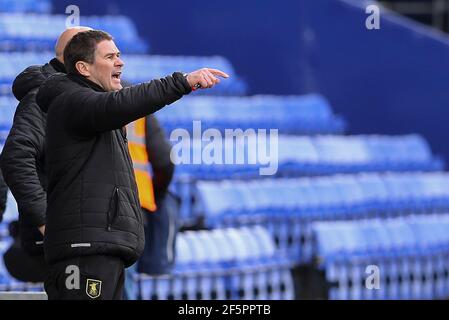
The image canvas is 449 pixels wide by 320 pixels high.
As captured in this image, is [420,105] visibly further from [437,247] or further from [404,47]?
[437,247]

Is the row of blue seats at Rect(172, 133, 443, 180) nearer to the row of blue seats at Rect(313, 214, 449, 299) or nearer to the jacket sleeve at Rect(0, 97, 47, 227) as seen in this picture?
the row of blue seats at Rect(313, 214, 449, 299)

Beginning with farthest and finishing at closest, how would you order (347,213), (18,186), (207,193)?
(347,213) → (207,193) → (18,186)

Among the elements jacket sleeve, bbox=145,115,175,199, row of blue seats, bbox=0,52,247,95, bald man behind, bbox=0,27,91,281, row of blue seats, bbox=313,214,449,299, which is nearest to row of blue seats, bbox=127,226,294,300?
row of blue seats, bbox=313,214,449,299

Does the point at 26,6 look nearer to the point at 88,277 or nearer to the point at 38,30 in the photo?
the point at 38,30

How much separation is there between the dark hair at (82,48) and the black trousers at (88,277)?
2.27 ft

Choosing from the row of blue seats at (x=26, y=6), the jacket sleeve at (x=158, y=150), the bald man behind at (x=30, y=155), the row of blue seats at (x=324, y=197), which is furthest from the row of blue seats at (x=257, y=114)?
the bald man behind at (x=30, y=155)

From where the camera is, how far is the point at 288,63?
12.8 meters

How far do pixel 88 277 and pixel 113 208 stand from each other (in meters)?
0.26

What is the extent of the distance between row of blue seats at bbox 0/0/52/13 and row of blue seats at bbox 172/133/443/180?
2.11 metres

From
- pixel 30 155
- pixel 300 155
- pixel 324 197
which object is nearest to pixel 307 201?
pixel 324 197

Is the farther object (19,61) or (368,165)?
(368,165)

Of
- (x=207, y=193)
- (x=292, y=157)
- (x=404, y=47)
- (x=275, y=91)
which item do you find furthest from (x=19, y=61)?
(x=404, y=47)

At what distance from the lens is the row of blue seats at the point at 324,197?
9703 millimetres
